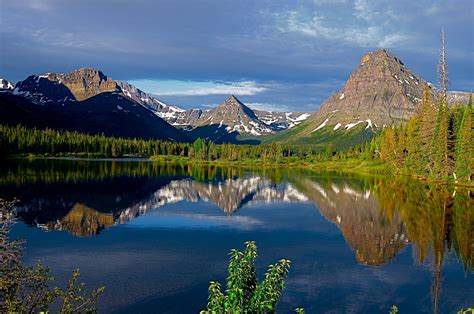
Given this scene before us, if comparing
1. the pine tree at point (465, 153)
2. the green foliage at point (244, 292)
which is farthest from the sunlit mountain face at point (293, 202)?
the green foliage at point (244, 292)

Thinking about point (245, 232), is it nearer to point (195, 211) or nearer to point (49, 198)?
point (195, 211)

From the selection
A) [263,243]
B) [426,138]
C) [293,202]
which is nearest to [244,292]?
[263,243]

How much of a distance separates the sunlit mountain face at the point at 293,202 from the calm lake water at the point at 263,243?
9.3 inches

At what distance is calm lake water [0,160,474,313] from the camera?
3438 centimetres

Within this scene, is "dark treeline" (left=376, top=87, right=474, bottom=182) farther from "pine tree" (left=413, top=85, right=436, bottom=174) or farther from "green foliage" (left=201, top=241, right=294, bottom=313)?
"green foliage" (left=201, top=241, right=294, bottom=313)

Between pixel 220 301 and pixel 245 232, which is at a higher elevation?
pixel 220 301

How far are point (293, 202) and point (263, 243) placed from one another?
1727 inches

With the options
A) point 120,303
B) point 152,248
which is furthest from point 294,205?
point 120,303

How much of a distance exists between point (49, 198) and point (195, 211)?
27.5 meters

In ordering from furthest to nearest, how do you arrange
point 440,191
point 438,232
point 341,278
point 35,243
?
1. point 440,191
2. point 438,232
3. point 35,243
4. point 341,278

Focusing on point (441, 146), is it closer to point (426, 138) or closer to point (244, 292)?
point (426, 138)

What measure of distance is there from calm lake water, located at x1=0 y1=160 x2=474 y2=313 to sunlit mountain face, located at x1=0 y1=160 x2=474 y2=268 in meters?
0.24

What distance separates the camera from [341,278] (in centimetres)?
3950

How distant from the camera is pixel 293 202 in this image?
96250 mm
